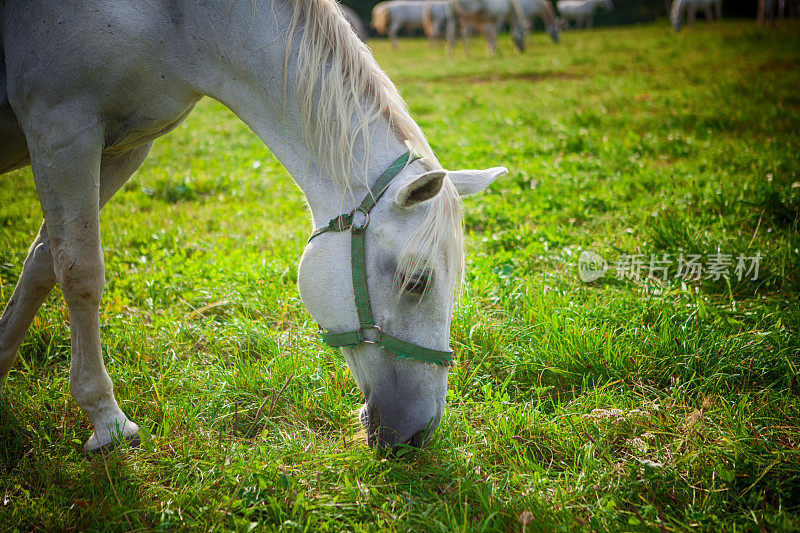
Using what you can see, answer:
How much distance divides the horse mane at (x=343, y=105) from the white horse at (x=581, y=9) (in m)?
32.9

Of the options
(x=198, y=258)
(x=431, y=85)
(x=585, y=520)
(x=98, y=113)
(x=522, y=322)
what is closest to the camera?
(x=585, y=520)

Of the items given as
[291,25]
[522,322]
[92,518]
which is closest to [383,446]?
[92,518]

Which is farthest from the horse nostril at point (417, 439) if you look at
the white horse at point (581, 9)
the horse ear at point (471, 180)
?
the white horse at point (581, 9)

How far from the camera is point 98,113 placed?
1.90 metres

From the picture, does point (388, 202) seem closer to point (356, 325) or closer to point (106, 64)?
point (356, 325)

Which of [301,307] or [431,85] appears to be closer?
[301,307]

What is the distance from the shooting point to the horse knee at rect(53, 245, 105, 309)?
1.95 m

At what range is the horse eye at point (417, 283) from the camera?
68.1 inches

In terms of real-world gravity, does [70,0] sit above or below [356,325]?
above

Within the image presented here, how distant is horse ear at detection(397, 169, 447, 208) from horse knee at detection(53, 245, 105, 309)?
4.16 feet

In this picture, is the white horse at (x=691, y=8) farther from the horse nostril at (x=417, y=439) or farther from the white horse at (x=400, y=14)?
the horse nostril at (x=417, y=439)

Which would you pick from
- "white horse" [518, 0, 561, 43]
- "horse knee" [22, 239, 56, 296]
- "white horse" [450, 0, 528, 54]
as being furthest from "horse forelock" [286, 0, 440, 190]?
"white horse" [518, 0, 561, 43]

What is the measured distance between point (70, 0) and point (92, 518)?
1.84m

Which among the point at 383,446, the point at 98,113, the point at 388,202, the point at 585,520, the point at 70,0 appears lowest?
the point at 585,520
